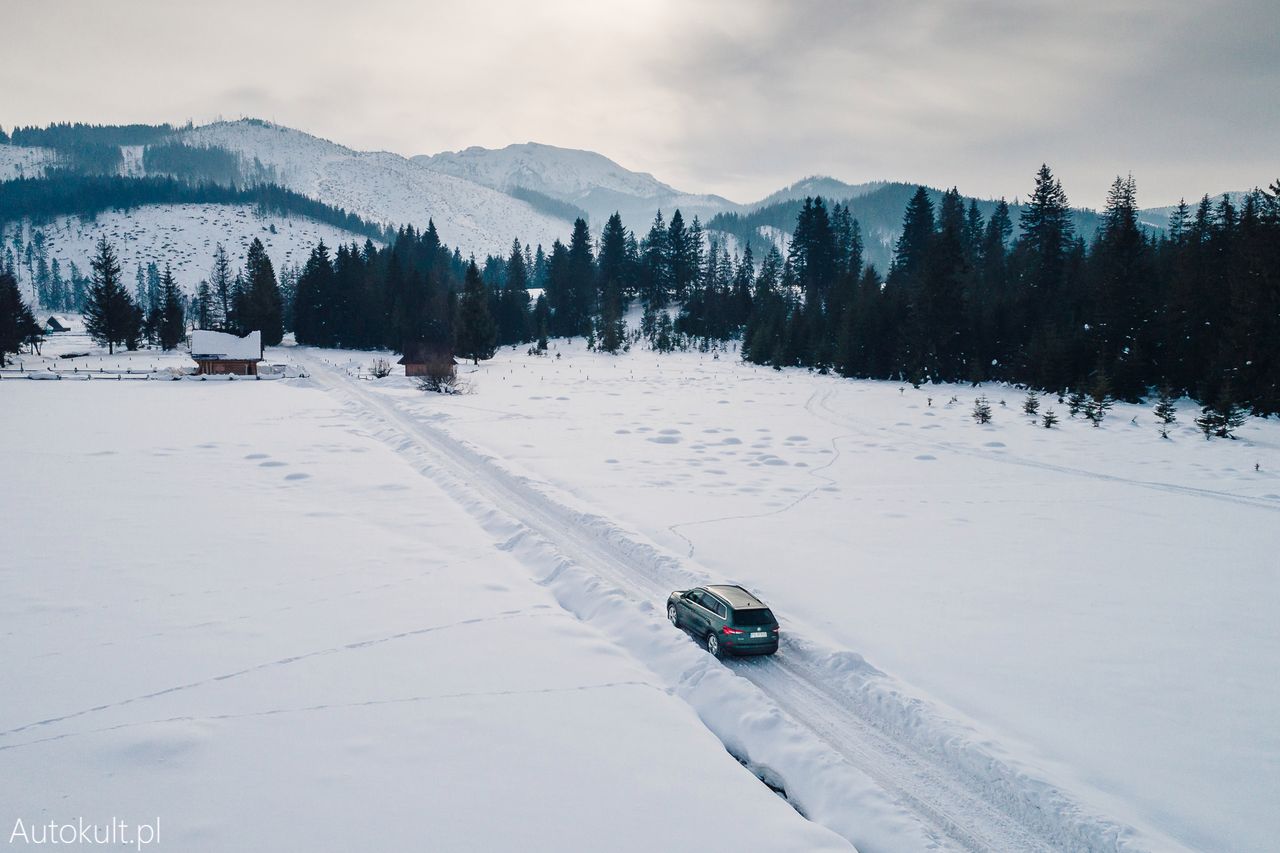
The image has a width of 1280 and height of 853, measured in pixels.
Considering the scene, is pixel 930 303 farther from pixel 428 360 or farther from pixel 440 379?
pixel 428 360

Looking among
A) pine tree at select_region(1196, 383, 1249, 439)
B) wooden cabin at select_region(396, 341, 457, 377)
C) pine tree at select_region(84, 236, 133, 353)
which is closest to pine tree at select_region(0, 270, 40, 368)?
pine tree at select_region(84, 236, 133, 353)

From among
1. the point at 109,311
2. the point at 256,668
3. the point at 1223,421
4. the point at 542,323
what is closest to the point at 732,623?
the point at 256,668

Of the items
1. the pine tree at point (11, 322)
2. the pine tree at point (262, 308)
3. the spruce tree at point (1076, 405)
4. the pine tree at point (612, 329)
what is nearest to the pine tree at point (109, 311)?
the pine tree at point (11, 322)

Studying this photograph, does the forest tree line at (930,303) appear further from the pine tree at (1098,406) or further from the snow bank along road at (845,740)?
the snow bank along road at (845,740)

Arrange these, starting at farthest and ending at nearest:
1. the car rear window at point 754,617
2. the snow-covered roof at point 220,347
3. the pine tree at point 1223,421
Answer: the snow-covered roof at point 220,347 → the pine tree at point 1223,421 → the car rear window at point 754,617

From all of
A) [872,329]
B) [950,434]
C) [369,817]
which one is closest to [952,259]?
[872,329]

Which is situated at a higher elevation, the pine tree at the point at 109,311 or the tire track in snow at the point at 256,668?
the pine tree at the point at 109,311
